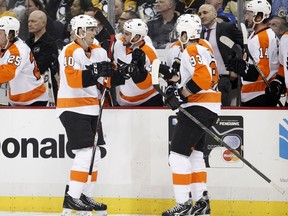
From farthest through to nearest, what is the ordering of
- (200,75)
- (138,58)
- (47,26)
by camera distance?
(47,26), (138,58), (200,75)

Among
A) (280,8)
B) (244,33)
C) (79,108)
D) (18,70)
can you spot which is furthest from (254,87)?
(18,70)

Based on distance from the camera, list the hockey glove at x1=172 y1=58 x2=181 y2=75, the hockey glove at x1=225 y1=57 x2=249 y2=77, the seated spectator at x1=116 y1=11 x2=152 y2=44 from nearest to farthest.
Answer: the hockey glove at x1=172 y1=58 x2=181 y2=75, the hockey glove at x1=225 y1=57 x2=249 y2=77, the seated spectator at x1=116 y1=11 x2=152 y2=44

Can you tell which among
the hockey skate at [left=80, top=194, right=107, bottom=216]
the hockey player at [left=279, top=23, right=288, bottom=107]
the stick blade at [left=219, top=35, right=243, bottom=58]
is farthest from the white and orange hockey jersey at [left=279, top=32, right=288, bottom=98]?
the hockey skate at [left=80, top=194, right=107, bottom=216]

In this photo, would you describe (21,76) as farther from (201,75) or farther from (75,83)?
(201,75)

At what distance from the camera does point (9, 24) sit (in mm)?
8227

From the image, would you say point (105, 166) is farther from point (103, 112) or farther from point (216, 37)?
point (216, 37)

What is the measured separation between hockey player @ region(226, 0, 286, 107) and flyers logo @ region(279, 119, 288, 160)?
0.30m

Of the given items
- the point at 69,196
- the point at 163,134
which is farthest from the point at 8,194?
the point at 163,134

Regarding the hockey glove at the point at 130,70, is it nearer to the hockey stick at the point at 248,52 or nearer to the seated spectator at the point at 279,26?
the hockey stick at the point at 248,52

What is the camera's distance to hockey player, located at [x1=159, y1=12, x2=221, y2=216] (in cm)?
748

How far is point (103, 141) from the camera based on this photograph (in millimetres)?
7867

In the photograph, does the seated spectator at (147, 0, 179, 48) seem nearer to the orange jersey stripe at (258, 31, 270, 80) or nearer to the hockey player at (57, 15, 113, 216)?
the orange jersey stripe at (258, 31, 270, 80)

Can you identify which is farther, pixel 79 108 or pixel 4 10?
pixel 4 10

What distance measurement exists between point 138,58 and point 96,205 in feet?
3.39
